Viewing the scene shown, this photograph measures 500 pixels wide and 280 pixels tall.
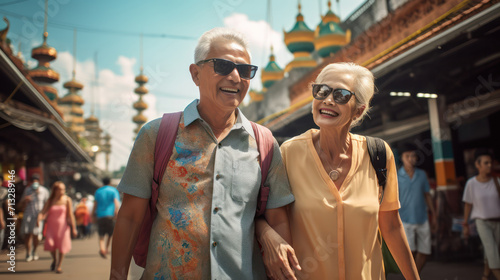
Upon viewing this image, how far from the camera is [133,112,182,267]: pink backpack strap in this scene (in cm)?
195

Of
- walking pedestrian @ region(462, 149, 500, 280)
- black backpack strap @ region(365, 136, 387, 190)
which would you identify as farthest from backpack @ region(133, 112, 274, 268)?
walking pedestrian @ region(462, 149, 500, 280)

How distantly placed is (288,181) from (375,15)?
546 inches

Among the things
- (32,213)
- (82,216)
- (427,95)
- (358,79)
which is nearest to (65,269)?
(32,213)

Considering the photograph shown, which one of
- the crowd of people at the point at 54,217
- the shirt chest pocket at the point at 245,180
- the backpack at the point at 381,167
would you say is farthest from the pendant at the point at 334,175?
the crowd of people at the point at 54,217

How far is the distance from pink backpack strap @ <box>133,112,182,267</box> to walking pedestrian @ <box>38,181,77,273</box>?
22.8 feet

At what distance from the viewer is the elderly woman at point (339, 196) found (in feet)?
7.09

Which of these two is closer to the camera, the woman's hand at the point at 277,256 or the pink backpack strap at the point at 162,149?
the woman's hand at the point at 277,256

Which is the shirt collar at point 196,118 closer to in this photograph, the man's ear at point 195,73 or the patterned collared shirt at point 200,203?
the patterned collared shirt at point 200,203

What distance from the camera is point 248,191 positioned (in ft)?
6.53

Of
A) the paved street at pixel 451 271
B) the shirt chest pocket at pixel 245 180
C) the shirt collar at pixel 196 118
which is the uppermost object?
the shirt collar at pixel 196 118

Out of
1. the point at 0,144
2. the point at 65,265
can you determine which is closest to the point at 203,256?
the point at 65,265

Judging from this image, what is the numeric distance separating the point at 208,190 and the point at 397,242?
124 centimetres

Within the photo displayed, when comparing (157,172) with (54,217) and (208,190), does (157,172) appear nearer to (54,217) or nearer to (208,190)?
(208,190)

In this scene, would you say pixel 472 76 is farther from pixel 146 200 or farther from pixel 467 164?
pixel 146 200
